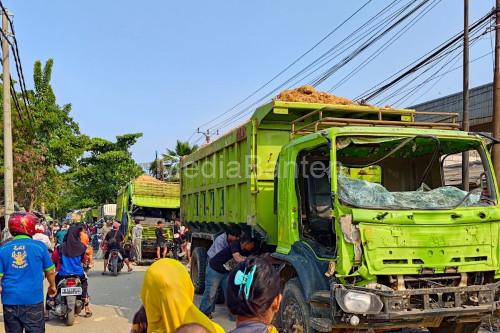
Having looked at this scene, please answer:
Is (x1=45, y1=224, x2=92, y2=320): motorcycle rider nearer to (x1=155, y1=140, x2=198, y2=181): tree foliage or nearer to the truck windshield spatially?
the truck windshield

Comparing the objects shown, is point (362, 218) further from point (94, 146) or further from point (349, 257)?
point (94, 146)

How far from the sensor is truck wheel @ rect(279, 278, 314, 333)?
528 centimetres

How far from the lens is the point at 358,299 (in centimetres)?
452

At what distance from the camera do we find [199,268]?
1052 cm

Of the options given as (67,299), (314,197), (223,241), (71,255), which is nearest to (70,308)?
(67,299)

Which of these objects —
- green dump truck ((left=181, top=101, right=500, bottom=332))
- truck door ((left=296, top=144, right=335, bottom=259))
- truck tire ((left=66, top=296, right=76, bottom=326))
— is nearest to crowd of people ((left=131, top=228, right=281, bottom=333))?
green dump truck ((left=181, top=101, right=500, bottom=332))

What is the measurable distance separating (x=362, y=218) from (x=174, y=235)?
44.6ft

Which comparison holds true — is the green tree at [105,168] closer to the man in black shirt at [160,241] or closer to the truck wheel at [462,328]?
the man in black shirt at [160,241]

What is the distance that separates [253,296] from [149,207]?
17.0 metres

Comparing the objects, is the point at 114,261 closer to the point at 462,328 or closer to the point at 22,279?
the point at 22,279

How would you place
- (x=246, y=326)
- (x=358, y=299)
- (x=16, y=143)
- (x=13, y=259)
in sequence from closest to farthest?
(x=246, y=326), (x=358, y=299), (x=13, y=259), (x=16, y=143)

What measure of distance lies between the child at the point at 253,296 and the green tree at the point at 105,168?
31820 millimetres

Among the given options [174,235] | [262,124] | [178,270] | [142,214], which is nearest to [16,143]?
[142,214]

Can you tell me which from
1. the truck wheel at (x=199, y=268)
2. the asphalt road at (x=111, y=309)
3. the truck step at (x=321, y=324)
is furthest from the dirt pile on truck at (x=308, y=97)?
the truck wheel at (x=199, y=268)
